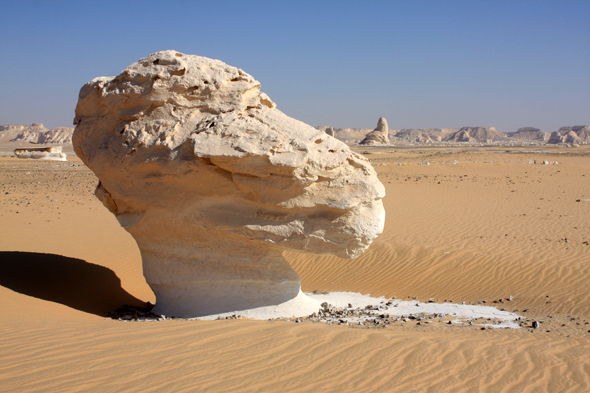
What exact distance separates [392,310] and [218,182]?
3471mm

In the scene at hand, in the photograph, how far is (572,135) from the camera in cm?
9062

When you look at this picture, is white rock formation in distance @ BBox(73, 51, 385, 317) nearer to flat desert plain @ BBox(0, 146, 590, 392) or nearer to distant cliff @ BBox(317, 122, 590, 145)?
flat desert plain @ BBox(0, 146, 590, 392)

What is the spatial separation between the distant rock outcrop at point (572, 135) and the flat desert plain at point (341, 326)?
86.5m

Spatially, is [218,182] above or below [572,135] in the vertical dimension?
below

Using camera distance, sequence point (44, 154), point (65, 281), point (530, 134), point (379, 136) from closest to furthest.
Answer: point (65, 281), point (44, 154), point (379, 136), point (530, 134)

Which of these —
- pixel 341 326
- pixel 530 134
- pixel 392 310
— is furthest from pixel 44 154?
pixel 530 134

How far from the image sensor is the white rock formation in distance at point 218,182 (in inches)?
219

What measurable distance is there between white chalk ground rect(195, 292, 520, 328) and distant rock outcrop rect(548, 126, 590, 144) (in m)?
96.8

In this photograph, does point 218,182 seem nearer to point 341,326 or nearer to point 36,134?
point 341,326

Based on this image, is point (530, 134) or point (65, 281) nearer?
point (65, 281)

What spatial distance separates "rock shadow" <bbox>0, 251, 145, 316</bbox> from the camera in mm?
6805

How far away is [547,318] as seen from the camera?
6.30 metres

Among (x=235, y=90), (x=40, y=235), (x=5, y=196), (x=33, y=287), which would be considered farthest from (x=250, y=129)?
(x=5, y=196)

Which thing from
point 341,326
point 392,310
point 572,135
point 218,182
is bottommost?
point 392,310
